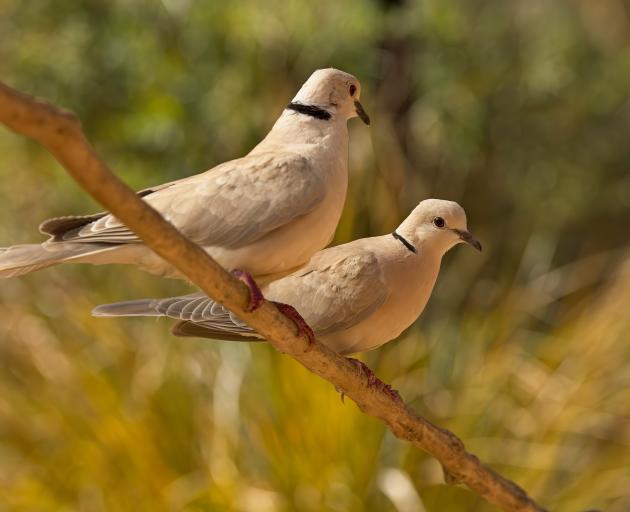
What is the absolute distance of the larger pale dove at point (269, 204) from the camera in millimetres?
2084

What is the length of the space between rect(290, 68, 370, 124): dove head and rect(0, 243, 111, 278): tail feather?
0.55 m

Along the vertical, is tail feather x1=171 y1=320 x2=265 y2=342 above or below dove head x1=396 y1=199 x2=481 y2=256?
below

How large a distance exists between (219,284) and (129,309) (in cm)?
63

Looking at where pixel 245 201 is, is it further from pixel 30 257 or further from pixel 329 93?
pixel 30 257

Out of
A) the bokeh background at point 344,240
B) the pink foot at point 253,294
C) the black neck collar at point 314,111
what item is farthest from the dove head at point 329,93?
the bokeh background at point 344,240

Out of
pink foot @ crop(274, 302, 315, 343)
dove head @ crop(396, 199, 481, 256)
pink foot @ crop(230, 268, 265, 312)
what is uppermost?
dove head @ crop(396, 199, 481, 256)

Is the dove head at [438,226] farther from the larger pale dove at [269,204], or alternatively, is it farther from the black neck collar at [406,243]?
the larger pale dove at [269,204]

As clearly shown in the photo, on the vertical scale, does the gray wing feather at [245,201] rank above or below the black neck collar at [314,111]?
below

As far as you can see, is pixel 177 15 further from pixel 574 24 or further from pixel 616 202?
pixel 616 202

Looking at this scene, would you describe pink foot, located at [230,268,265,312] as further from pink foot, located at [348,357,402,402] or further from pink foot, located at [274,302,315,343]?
pink foot, located at [348,357,402,402]

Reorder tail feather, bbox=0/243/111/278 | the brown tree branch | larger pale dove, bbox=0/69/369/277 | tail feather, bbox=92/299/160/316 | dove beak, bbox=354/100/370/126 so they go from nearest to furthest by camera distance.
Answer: the brown tree branch, tail feather, bbox=0/243/111/278, larger pale dove, bbox=0/69/369/277, dove beak, bbox=354/100/370/126, tail feather, bbox=92/299/160/316

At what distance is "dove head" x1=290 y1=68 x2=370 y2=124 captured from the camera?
214 centimetres

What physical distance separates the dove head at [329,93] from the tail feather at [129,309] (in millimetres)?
577

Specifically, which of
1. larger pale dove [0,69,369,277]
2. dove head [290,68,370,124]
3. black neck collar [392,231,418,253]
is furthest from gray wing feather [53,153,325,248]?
black neck collar [392,231,418,253]
